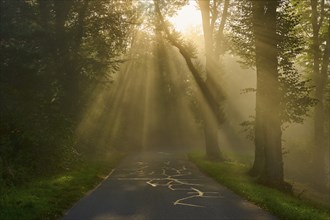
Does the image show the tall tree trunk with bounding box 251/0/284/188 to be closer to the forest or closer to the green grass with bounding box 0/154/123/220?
the forest

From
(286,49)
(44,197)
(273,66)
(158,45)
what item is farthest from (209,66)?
(44,197)

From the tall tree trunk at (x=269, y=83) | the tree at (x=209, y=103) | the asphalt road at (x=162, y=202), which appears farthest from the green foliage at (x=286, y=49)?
the tree at (x=209, y=103)

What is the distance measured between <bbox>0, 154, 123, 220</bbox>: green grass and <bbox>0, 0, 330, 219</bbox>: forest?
877mm

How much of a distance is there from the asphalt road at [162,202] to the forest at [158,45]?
321 centimetres

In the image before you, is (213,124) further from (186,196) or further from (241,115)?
(241,115)

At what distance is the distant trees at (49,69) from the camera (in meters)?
19.7

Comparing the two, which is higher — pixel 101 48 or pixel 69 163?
pixel 101 48

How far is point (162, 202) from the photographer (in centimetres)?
1298

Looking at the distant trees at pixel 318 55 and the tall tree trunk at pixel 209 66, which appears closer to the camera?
the distant trees at pixel 318 55

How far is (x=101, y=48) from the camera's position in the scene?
97.1 feet

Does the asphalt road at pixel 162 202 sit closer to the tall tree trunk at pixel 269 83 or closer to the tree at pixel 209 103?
the tall tree trunk at pixel 269 83

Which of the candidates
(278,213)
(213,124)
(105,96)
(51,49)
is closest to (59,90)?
(51,49)

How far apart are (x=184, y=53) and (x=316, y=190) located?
12.7 m

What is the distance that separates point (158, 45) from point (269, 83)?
16102 millimetres
